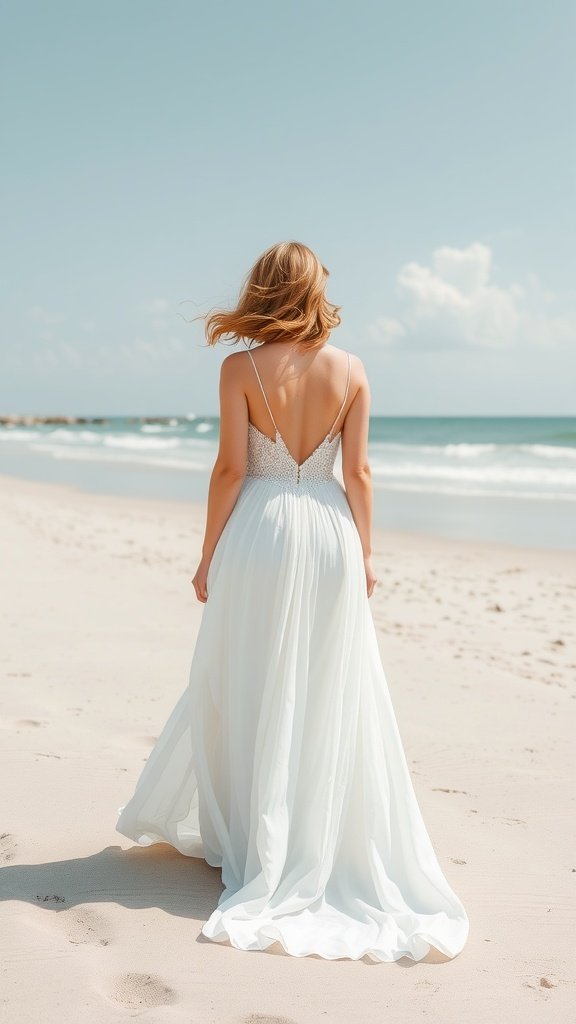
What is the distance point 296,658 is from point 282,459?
28.7 inches

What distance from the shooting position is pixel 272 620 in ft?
10.2

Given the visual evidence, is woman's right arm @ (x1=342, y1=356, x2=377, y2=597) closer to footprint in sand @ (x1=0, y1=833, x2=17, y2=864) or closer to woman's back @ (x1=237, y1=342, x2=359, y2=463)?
woman's back @ (x1=237, y1=342, x2=359, y2=463)

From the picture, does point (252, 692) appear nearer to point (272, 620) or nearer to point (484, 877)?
point (272, 620)

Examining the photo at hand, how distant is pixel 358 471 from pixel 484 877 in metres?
1.71

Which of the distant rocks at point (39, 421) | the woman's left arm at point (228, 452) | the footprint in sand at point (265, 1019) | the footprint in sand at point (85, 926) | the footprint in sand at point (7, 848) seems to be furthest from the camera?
the distant rocks at point (39, 421)

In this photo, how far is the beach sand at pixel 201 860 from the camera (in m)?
2.60

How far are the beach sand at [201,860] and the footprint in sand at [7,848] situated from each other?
0.01 meters

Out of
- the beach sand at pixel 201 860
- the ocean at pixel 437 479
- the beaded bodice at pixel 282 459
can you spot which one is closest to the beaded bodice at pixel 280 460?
the beaded bodice at pixel 282 459

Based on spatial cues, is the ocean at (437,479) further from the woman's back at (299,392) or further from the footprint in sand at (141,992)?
the footprint in sand at (141,992)

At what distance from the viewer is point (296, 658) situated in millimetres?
3096

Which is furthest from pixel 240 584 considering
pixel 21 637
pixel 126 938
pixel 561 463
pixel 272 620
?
pixel 561 463

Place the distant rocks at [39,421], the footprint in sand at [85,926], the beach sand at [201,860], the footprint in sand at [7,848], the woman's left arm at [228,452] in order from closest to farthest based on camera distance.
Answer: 1. the beach sand at [201,860]
2. the footprint in sand at [85,926]
3. the woman's left arm at [228,452]
4. the footprint in sand at [7,848]
5. the distant rocks at [39,421]

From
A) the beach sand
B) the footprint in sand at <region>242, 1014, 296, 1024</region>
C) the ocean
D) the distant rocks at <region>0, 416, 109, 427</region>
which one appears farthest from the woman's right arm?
the distant rocks at <region>0, 416, 109, 427</region>

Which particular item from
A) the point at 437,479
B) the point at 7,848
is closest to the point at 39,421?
the point at 437,479
